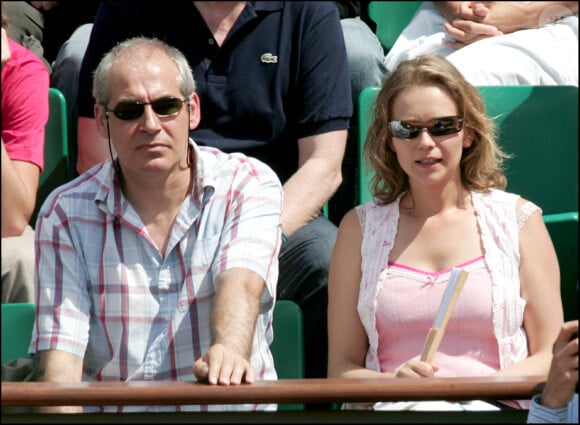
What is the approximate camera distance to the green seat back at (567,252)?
2.73 metres

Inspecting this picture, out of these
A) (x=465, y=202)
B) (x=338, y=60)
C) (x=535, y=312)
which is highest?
(x=338, y=60)

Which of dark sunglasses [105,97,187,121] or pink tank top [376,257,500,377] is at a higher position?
dark sunglasses [105,97,187,121]

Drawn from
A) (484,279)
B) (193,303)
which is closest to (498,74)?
(484,279)

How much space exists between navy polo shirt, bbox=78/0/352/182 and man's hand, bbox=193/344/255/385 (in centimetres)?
102

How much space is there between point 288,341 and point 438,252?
1.19ft

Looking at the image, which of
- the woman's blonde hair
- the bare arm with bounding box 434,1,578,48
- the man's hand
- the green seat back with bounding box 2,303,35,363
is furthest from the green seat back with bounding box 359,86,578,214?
the man's hand

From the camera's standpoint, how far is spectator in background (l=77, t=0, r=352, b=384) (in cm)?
288

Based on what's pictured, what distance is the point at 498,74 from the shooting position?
308 centimetres

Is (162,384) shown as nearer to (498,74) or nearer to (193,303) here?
(193,303)

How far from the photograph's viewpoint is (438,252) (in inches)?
95.5

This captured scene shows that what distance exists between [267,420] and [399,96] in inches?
38.5

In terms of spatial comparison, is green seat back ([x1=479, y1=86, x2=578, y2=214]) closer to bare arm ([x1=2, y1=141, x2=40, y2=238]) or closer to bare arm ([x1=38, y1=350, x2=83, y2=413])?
bare arm ([x1=2, y1=141, x2=40, y2=238])

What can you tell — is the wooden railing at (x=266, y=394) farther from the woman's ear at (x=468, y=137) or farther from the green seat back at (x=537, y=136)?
the green seat back at (x=537, y=136)

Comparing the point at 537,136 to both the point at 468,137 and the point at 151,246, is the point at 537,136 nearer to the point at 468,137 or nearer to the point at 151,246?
the point at 468,137
